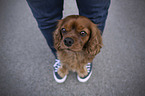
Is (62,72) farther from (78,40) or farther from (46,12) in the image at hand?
(46,12)

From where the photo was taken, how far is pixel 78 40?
2.67ft

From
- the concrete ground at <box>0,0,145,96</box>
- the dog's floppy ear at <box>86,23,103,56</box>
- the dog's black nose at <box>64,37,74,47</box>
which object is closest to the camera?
the dog's black nose at <box>64,37,74,47</box>

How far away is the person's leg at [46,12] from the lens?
2.61 feet

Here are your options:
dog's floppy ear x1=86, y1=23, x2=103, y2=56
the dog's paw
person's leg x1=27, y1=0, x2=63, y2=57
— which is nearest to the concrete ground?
the dog's paw

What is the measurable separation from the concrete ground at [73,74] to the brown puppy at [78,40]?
0.31 meters

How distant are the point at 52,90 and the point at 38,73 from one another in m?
0.33

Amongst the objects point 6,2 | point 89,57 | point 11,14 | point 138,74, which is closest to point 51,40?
point 89,57

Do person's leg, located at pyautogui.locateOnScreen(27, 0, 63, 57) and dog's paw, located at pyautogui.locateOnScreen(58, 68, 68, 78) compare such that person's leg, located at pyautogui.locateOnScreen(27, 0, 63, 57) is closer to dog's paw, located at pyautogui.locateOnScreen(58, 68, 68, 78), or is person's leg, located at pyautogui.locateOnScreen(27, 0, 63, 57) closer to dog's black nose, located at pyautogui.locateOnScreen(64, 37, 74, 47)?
dog's black nose, located at pyautogui.locateOnScreen(64, 37, 74, 47)

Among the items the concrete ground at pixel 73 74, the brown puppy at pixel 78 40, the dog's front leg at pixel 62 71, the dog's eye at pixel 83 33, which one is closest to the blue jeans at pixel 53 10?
the brown puppy at pixel 78 40

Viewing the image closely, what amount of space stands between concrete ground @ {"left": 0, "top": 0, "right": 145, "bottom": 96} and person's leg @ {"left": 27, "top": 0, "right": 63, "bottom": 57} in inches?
24.5

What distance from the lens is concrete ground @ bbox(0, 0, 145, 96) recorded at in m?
1.20

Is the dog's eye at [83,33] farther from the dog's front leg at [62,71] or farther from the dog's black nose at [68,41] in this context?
the dog's front leg at [62,71]

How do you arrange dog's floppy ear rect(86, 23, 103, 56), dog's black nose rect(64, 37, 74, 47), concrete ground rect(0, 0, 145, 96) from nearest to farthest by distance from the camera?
1. dog's black nose rect(64, 37, 74, 47)
2. dog's floppy ear rect(86, 23, 103, 56)
3. concrete ground rect(0, 0, 145, 96)

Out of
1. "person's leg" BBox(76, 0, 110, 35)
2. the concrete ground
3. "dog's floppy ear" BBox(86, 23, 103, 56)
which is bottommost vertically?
the concrete ground
